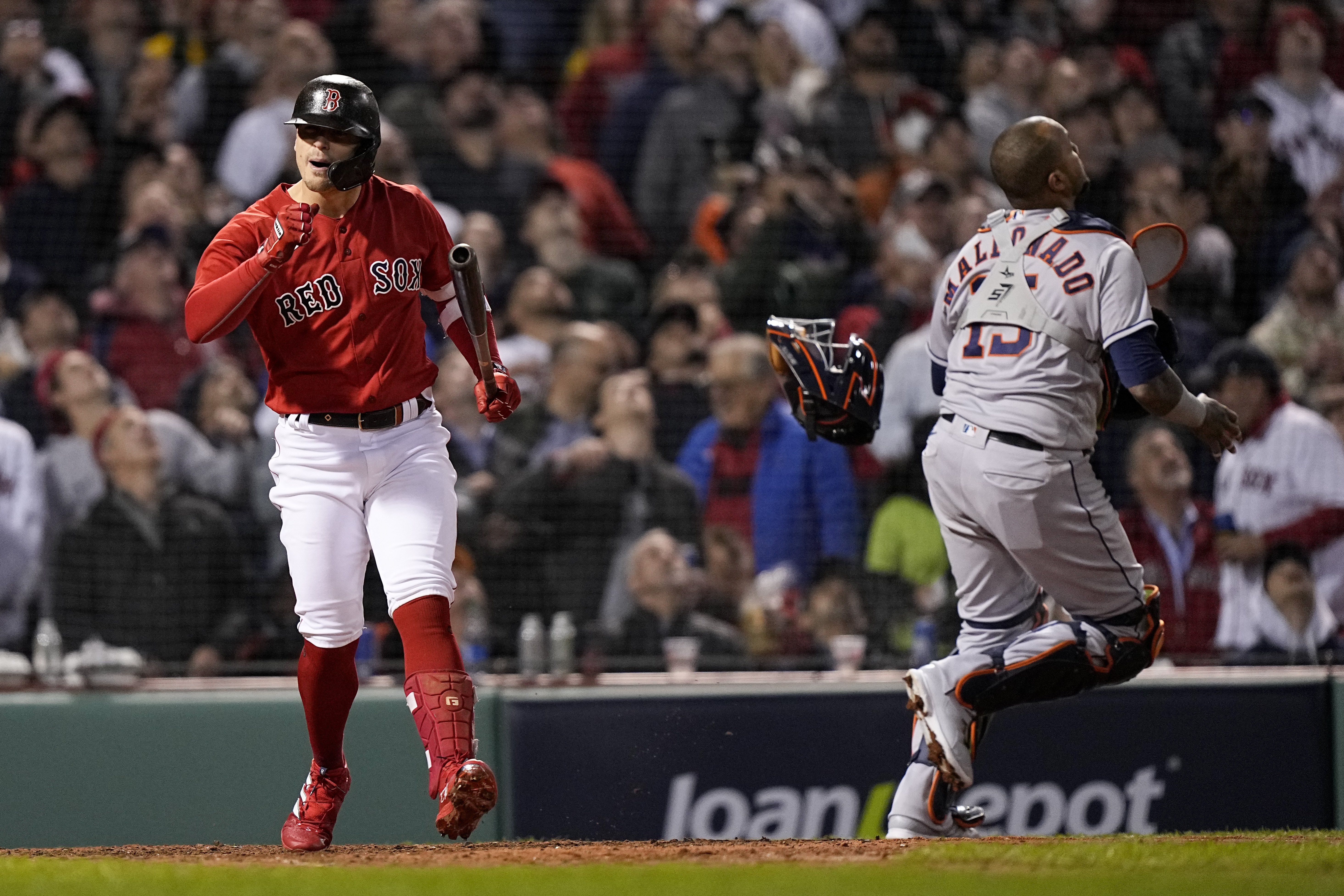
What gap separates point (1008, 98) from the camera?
930cm

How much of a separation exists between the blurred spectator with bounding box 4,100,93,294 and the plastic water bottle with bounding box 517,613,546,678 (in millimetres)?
3616

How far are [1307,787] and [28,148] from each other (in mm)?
7127

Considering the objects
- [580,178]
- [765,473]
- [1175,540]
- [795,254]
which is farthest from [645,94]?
[1175,540]

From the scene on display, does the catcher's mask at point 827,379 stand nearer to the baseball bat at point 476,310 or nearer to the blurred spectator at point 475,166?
the baseball bat at point 476,310

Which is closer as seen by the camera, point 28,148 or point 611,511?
point 611,511

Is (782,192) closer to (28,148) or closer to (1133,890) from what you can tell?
(28,148)

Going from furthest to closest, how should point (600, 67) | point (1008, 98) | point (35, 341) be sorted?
point (600, 67)
point (1008, 98)
point (35, 341)

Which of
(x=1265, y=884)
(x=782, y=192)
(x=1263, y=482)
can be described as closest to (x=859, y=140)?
(x=782, y=192)

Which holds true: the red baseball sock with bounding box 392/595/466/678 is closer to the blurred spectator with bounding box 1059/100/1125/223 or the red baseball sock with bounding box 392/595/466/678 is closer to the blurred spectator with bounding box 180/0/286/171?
the blurred spectator with bounding box 1059/100/1125/223

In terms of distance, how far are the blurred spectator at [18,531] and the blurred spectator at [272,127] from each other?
7.11 feet

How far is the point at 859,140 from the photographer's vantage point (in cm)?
927

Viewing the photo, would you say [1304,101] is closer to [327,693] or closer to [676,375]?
[676,375]

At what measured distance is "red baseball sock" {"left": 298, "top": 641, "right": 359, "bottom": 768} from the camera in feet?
13.7

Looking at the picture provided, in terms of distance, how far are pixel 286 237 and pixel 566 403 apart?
385cm
